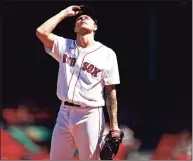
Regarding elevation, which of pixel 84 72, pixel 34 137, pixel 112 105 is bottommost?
pixel 34 137

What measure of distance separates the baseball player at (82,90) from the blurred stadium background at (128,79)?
7.57ft

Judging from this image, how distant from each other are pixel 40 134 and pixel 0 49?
113 centimetres

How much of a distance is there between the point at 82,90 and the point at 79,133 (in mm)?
310

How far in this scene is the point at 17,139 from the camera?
249 inches

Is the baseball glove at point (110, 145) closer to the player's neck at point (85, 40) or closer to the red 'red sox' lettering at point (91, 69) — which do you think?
the red 'red sox' lettering at point (91, 69)

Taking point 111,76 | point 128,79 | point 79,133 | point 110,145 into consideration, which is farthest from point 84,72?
point 128,79

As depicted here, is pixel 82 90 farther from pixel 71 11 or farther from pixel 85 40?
pixel 71 11

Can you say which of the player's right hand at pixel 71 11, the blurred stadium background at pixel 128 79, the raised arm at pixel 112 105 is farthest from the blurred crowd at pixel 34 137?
the player's right hand at pixel 71 11

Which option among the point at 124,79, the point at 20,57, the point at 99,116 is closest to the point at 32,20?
the point at 20,57

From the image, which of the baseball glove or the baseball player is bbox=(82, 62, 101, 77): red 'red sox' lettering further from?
the baseball glove

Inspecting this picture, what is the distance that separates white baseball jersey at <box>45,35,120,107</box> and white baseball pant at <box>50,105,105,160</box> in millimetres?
78

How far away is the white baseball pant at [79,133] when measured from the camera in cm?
377

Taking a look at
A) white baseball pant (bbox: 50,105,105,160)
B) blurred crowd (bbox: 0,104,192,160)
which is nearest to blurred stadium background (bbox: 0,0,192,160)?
blurred crowd (bbox: 0,104,192,160)

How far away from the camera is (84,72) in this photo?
3820mm
